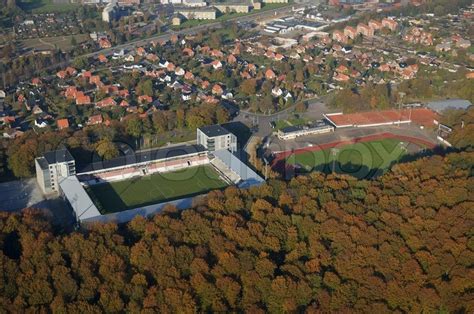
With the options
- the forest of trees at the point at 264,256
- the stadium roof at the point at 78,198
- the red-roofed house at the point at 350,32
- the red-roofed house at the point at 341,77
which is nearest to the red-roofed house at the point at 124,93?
the stadium roof at the point at 78,198

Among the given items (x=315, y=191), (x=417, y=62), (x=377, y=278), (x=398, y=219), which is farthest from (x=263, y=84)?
(x=377, y=278)

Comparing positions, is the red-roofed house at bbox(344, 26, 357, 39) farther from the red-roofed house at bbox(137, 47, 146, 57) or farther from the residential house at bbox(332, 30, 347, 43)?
the red-roofed house at bbox(137, 47, 146, 57)

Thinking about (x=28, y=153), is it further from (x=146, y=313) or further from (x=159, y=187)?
(x=146, y=313)

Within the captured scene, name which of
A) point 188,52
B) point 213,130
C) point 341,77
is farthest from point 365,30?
point 213,130

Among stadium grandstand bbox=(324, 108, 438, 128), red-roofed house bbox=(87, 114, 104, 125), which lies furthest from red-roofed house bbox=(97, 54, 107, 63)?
stadium grandstand bbox=(324, 108, 438, 128)

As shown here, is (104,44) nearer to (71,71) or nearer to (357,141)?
(71,71)
